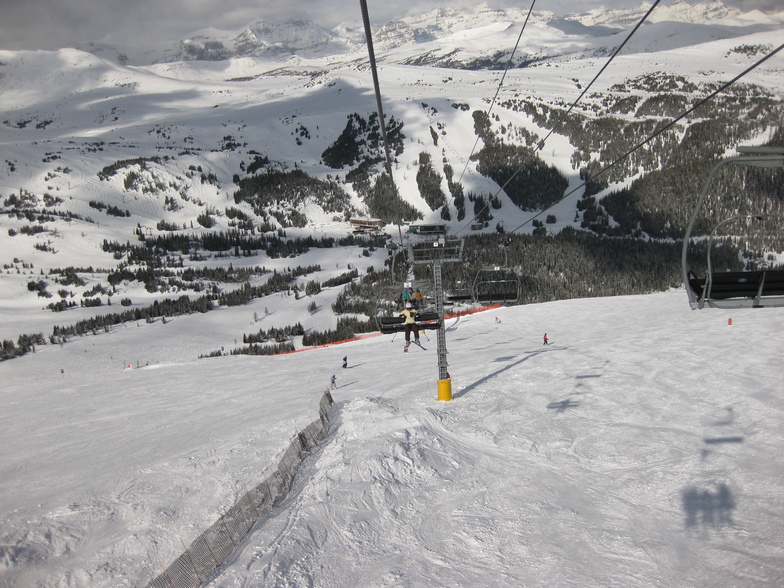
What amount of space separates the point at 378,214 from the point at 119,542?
99.3 meters

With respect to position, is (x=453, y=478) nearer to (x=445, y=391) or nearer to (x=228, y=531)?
(x=228, y=531)

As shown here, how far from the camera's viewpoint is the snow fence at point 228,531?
8.33 metres

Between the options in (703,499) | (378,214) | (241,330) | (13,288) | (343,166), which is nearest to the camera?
(703,499)

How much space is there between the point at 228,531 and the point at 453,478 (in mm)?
5076

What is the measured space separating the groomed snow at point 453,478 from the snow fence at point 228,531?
1.37 ft

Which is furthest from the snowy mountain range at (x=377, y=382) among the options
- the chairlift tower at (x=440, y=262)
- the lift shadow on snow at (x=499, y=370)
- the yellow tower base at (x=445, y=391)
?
the chairlift tower at (x=440, y=262)

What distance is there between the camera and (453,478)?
37.3ft

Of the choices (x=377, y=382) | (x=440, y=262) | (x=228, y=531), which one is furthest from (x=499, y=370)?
(x=228, y=531)

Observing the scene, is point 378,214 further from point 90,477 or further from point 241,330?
point 90,477

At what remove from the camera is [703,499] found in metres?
10.1

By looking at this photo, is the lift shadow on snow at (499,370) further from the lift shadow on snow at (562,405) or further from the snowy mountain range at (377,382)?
the lift shadow on snow at (562,405)

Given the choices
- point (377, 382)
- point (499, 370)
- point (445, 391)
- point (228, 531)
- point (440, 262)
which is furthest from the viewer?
point (377, 382)

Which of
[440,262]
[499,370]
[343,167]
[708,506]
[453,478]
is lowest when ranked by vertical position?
[708,506]

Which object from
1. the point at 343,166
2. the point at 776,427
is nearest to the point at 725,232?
the point at 343,166
